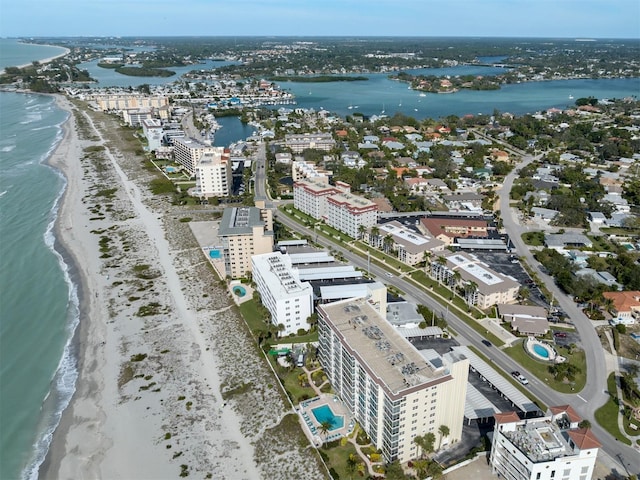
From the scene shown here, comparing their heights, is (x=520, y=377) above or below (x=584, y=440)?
below

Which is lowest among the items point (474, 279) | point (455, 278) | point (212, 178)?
point (455, 278)

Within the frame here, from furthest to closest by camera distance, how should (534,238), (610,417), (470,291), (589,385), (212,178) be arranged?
(212,178)
(534,238)
(470,291)
(589,385)
(610,417)

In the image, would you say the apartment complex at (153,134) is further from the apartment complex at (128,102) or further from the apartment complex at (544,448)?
the apartment complex at (544,448)

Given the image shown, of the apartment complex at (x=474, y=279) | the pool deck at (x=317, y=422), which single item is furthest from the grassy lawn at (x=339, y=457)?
the apartment complex at (x=474, y=279)

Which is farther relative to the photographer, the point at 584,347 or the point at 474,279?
the point at 474,279

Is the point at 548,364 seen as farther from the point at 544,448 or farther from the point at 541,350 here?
the point at 544,448

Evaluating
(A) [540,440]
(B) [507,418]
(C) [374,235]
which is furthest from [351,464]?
(C) [374,235]

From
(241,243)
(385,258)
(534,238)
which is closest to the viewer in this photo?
(241,243)

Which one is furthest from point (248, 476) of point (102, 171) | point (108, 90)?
point (108, 90)

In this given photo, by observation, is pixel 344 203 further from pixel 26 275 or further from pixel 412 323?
pixel 26 275
